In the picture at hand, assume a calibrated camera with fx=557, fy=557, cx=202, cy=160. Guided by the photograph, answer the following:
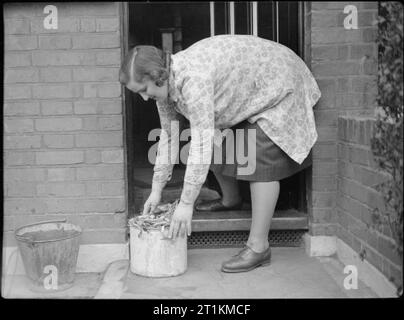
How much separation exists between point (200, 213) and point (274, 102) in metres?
1.14

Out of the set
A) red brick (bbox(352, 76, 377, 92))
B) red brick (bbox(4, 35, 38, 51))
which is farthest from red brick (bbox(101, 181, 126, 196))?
red brick (bbox(352, 76, 377, 92))

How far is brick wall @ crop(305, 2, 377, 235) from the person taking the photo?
12.7 ft

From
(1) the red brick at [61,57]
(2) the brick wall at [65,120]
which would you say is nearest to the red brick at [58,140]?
(2) the brick wall at [65,120]

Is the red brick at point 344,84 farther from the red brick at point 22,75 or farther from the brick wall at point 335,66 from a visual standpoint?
the red brick at point 22,75

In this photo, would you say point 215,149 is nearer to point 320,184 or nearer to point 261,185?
point 261,185

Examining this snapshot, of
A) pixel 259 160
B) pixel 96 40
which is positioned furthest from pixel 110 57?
pixel 259 160

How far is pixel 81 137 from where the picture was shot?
3.93 meters

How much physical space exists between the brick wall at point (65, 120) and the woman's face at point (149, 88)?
0.65 m

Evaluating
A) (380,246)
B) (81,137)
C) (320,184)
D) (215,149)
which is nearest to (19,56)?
(81,137)

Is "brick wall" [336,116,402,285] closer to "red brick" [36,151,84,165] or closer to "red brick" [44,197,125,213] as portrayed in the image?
"red brick" [44,197,125,213]

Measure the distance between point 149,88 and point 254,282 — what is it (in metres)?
1.40

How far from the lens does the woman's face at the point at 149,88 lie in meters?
3.23

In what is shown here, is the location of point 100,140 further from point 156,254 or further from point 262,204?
point 262,204

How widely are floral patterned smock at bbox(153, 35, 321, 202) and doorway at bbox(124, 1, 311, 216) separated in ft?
1.73
